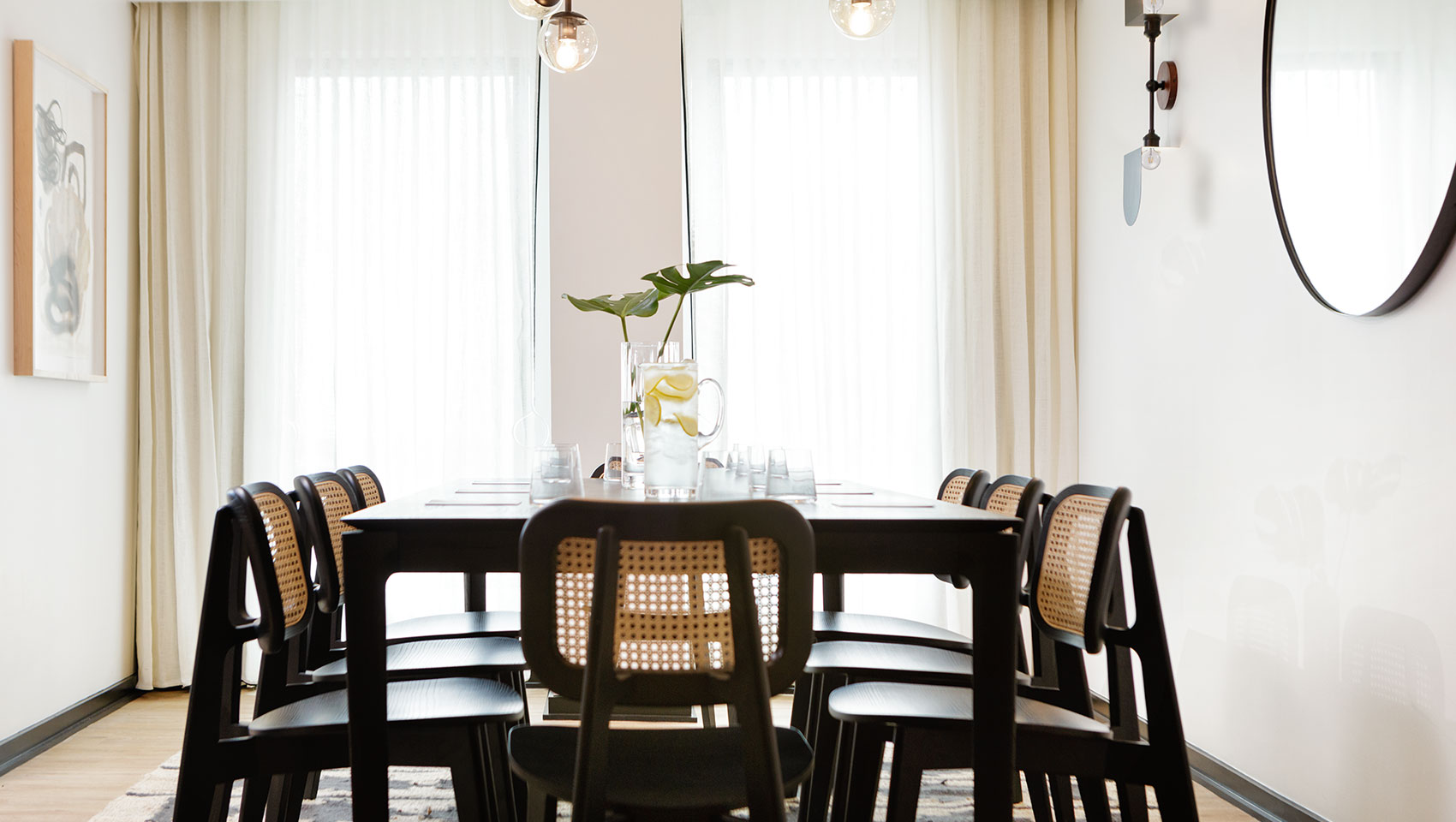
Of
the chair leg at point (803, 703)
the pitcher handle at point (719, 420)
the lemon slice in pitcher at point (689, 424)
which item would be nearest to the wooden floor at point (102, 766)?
the chair leg at point (803, 703)

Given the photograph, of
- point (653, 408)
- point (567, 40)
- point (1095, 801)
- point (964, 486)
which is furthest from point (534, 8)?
point (1095, 801)

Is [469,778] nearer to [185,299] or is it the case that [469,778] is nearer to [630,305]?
Result: [630,305]

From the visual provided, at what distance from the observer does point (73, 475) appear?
339 cm

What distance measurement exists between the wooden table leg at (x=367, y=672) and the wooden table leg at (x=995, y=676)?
2.99 ft

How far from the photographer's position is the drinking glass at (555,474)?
182cm

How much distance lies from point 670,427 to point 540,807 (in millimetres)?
689

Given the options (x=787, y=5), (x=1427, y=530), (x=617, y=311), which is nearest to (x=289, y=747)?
(x=617, y=311)

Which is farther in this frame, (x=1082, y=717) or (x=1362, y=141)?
(x=1362, y=141)

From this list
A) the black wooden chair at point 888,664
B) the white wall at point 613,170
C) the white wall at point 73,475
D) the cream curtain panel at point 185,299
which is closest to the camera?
the black wooden chair at point 888,664

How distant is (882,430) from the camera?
3.94 metres

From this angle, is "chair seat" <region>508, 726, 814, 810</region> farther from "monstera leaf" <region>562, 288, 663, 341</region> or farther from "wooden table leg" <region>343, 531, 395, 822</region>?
"monstera leaf" <region>562, 288, 663, 341</region>

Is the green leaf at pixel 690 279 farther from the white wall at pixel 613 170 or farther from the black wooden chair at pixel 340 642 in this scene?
the white wall at pixel 613 170

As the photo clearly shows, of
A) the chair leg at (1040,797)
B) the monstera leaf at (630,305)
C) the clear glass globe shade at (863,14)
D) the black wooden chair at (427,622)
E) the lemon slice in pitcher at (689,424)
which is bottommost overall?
the chair leg at (1040,797)

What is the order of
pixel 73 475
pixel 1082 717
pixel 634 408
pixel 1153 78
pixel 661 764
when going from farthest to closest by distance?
pixel 73 475
pixel 1153 78
pixel 634 408
pixel 1082 717
pixel 661 764
